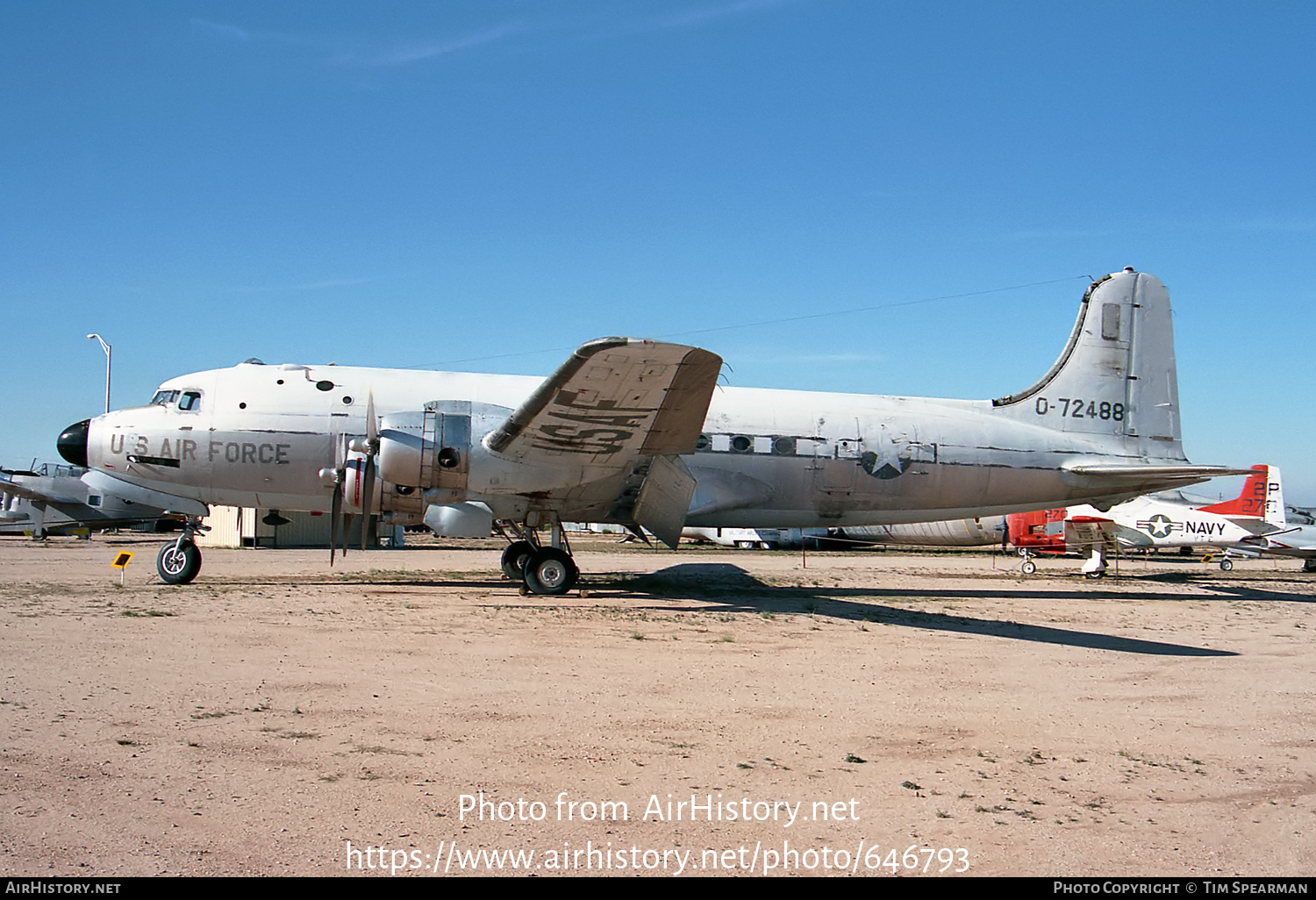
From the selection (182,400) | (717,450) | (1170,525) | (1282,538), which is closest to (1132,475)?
(717,450)

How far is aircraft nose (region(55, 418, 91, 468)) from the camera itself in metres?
14.6

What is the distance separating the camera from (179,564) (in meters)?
14.7

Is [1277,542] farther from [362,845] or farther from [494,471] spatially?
[362,845]

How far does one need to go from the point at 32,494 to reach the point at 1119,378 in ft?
112

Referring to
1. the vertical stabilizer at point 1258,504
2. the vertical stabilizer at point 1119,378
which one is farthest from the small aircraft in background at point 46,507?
the vertical stabilizer at point 1258,504

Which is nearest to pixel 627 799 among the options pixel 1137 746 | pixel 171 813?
pixel 171 813

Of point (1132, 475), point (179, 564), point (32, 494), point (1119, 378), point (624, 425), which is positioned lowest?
point (179, 564)

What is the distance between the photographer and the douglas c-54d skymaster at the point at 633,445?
12.9 metres

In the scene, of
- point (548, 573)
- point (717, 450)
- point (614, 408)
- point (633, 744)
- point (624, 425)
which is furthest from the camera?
point (717, 450)

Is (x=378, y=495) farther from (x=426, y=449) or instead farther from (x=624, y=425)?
(x=624, y=425)

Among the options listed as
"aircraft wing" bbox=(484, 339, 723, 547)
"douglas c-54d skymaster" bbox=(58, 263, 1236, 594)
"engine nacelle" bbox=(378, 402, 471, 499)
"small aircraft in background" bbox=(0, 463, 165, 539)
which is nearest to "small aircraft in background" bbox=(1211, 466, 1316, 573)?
"douglas c-54d skymaster" bbox=(58, 263, 1236, 594)

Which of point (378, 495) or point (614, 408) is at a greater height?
point (614, 408)

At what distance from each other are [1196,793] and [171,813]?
5226mm

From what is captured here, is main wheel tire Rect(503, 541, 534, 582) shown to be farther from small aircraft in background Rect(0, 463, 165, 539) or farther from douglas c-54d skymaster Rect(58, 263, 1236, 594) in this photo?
small aircraft in background Rect(0, 463, 165, 539)
